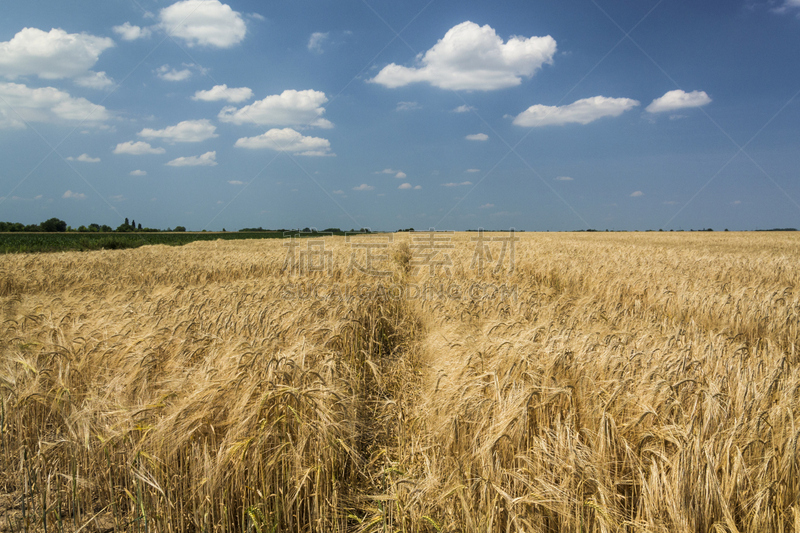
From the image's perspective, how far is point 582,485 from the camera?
186 centimetres

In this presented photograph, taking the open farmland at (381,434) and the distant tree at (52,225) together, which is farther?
the distant tree at (52,225)

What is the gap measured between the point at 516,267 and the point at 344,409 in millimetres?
9437

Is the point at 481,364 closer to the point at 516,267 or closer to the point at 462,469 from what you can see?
the point at 462,469

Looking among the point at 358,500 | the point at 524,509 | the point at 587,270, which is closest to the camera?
the point at 524,509

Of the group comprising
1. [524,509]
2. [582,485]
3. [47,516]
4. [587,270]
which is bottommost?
[47,516]

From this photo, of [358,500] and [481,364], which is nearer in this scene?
[358,500]

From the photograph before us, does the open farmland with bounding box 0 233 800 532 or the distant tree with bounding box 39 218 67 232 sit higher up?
the distant tree with bounding box 39 218 67 232

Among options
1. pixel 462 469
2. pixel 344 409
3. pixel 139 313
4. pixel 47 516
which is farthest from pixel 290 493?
pixel 139 313

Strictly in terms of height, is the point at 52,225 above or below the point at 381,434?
above

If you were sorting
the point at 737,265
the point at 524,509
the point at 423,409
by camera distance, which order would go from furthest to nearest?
the point at 737,265
the point at 423,409
the point at 524,509

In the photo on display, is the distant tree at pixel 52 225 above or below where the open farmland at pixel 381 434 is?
above

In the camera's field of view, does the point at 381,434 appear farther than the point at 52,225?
No

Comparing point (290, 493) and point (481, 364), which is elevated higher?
point (481, 364)

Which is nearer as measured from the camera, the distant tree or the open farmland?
the open farmland
